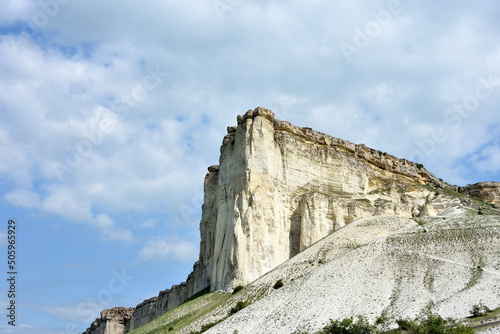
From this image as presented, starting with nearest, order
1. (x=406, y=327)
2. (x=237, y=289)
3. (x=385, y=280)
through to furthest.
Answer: (x=406, y=327), (x=385, y=280), (x=237, y=289)

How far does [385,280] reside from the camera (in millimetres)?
50469

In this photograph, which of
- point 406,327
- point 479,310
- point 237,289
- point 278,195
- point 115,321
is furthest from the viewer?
point 115,321

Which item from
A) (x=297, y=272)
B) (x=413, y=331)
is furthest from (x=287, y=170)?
(x=413, y=331)

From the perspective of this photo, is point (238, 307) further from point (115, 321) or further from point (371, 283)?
point (115, 321)

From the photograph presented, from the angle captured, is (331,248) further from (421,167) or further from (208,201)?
(421,167)

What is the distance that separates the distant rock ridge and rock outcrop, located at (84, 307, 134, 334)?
4180cm

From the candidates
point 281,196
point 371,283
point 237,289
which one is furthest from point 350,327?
point 281,196

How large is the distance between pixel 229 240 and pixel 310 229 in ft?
40.0

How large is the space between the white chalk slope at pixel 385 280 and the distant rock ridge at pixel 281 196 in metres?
8.84

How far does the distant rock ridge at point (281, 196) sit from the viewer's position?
238 ft

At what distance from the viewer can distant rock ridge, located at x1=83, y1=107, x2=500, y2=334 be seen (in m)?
72.6

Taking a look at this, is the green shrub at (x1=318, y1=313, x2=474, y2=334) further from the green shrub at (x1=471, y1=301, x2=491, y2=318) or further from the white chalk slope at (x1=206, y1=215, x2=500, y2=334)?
the green shrub at (x1=471, y1=301, x2=491, y2=318)

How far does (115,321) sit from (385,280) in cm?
9981

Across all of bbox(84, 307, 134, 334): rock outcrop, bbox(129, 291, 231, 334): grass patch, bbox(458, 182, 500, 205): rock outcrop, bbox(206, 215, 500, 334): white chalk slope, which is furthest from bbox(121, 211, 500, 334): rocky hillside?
bbox(84, 307, 134, 334): rock outcrop
